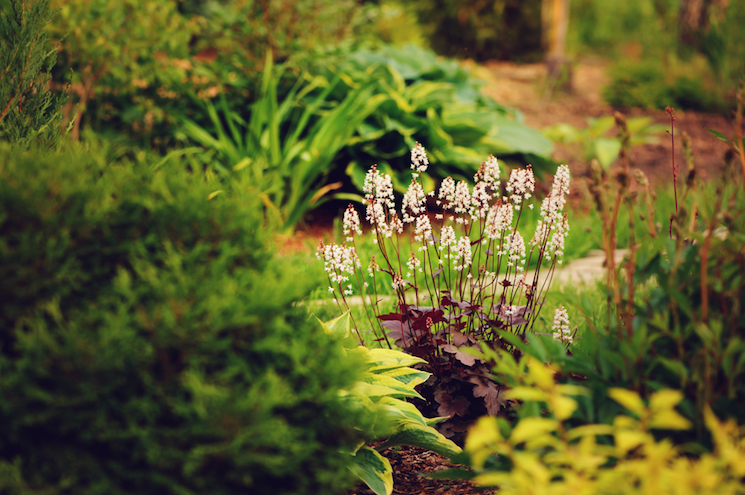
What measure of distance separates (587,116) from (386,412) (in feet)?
27.3

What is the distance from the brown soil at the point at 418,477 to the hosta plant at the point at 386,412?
0.12m

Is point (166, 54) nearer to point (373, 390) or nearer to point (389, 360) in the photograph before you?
point (389, 360)

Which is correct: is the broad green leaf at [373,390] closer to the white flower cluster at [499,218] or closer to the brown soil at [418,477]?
the brown soil at [418,477]

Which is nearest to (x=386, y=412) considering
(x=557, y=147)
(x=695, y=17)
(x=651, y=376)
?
(x=651, y=376)

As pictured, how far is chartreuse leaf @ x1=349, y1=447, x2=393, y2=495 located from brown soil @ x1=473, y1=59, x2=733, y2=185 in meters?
4.89

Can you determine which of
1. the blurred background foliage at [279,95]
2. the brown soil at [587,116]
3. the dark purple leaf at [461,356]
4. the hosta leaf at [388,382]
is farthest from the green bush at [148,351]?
the brown soil at [587,116]

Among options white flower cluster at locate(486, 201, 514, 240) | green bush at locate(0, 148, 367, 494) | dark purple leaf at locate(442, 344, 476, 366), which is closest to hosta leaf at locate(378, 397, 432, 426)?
dark purple leaf at locate(442, 344, 476, 366)

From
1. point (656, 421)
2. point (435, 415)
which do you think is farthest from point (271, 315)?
point (435, 415)

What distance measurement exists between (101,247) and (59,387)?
1.06ft

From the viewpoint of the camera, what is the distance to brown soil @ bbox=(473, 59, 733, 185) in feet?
21.2

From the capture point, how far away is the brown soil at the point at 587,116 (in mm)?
6461

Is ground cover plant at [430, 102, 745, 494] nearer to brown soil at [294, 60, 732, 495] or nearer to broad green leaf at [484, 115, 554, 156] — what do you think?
brown soil at [294, 60, 732, 495]

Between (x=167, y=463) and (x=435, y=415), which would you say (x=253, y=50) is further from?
(x=167, y=463)

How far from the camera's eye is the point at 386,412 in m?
1.68
